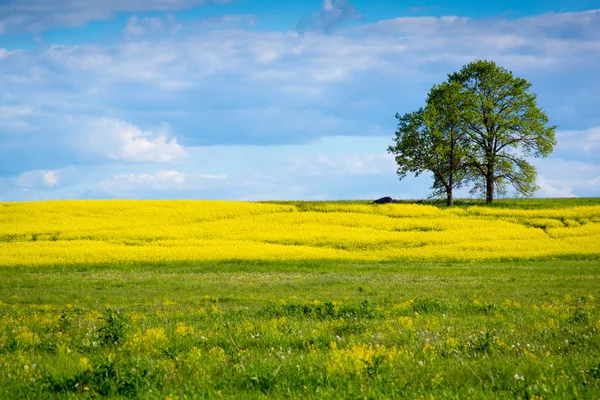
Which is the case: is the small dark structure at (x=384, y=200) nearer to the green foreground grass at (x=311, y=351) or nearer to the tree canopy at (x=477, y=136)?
the tree canopy at (x=477, y=136)

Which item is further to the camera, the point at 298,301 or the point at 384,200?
the point at 384,200

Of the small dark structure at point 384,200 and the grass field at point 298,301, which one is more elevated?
the small dark structure at point 384,200

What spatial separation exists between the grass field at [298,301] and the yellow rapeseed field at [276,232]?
229mm

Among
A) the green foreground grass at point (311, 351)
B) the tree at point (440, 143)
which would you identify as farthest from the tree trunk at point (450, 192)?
the green foreground grass at point (311, 351)

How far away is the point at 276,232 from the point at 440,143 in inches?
1122

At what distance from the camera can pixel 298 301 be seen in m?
18.8

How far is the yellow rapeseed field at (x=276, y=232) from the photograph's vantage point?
3925 cm

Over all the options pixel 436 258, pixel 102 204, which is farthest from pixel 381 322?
pixel 102 204

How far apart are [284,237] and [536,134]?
3739cm

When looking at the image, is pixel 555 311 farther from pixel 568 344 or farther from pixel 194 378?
pixel 194 378

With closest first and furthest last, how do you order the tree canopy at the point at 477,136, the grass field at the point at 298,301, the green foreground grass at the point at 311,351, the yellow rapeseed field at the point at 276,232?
the green foreground grass at the point at 311,351 < the grass field at the point at 298,301 < the yellow rapeseed field at the point at 276,232 < the tree canopy at the point at 477,136

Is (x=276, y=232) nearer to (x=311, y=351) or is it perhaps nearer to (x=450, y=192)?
(x=450, y=192)

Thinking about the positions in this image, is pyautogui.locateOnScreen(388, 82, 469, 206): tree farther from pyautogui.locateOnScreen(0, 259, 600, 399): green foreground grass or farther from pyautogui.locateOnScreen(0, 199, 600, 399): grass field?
pyautogui.locateOnScreen(0, 259, 600, 399): green foreground grass

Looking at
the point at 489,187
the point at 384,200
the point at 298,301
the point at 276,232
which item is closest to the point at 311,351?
the point at 298,301
